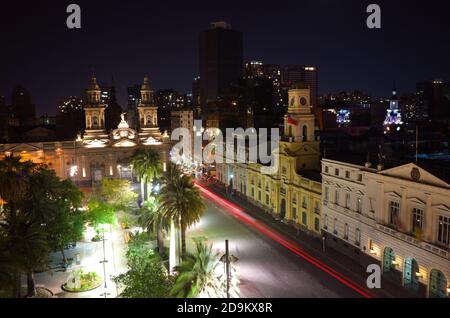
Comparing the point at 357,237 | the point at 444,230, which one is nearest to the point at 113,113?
the point at 357,237

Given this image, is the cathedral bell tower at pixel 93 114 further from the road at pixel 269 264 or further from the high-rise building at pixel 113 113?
the high-rise building at pixel 113 113

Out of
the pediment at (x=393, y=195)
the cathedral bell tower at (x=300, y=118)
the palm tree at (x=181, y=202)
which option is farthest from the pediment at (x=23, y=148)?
the pediment at (x=393, y=195)

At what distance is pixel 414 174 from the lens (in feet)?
116

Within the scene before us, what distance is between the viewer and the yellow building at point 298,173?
53.6m

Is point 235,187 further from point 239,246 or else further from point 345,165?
point 345,165

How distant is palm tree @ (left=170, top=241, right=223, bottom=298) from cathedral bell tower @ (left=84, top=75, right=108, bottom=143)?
7139 cm

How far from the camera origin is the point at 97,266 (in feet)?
145

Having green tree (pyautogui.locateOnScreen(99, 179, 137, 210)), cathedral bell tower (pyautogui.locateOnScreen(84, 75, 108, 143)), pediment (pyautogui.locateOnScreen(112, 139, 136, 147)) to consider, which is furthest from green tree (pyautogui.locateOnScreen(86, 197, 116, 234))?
cathedral bell tower (pyautogui.locateOnScreen(84, 75, 108, 143))

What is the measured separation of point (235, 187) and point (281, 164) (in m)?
22.2

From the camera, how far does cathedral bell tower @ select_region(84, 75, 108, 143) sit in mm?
91625

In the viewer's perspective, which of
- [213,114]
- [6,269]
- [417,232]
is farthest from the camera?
[213,114]

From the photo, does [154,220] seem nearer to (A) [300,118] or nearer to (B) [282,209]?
(B) [282,209]

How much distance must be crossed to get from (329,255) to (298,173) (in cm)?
1423

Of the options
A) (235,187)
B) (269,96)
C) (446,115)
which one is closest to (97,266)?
(235,187)
